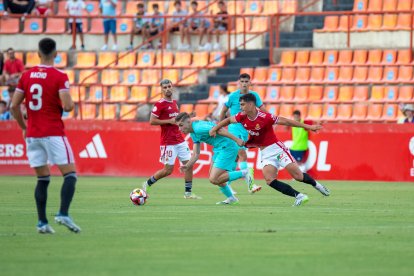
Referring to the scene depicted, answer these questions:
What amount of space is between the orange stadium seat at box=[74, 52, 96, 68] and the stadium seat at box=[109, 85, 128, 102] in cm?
195

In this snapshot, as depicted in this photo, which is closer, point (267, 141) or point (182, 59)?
point (267, 141)

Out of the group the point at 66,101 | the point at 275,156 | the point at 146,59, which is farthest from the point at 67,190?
the point at 146,59

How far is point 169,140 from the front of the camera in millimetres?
21938

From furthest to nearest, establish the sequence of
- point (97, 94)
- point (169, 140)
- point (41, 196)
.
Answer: point (97, 94) → point (169, 140) → point (41, 196)

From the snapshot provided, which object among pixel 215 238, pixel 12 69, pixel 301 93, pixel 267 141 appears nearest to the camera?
pixel 215 238

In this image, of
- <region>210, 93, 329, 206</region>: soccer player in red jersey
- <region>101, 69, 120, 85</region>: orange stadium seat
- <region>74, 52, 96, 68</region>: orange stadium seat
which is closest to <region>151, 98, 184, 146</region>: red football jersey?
<region>210, 93, 329, 206</region>: soccer player in red jersey

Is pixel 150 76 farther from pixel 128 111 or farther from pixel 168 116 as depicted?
pixel 168 116

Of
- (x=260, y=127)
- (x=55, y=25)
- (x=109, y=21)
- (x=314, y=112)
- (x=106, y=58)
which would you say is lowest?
(x=314, y=112)

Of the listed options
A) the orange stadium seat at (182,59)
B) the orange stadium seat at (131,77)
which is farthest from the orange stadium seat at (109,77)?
the orange stadium seat at (182,59)

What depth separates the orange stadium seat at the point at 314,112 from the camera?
3241 centimetres

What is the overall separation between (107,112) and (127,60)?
254 cm

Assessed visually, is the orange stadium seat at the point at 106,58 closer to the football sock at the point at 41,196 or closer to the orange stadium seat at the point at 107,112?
the orange stadium seat at the point at 107,112

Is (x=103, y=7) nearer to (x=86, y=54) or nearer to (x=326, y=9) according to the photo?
(x=86, y=54)

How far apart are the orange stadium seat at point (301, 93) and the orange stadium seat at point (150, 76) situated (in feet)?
16.6
